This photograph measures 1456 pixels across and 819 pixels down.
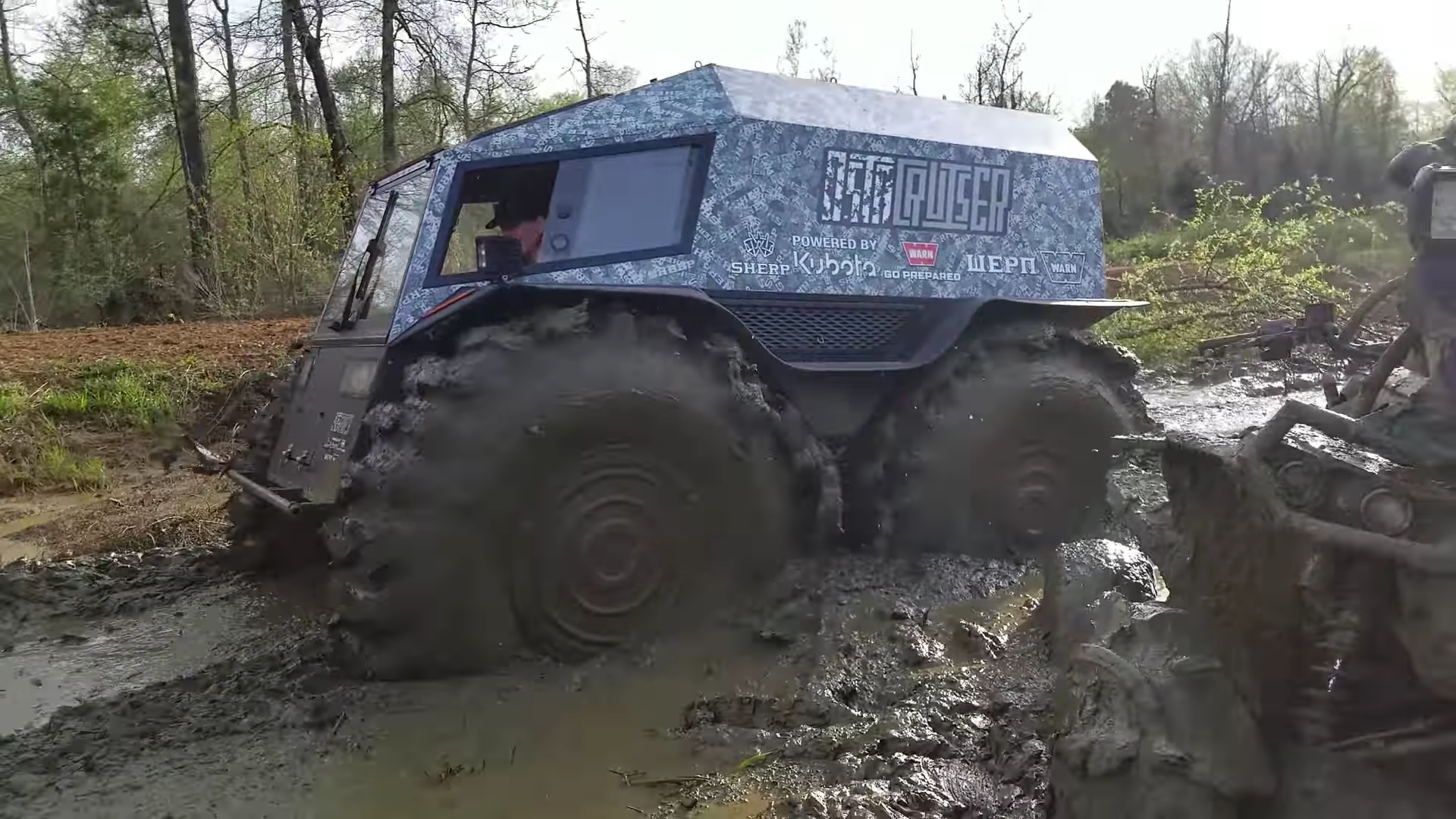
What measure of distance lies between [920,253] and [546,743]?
305cm

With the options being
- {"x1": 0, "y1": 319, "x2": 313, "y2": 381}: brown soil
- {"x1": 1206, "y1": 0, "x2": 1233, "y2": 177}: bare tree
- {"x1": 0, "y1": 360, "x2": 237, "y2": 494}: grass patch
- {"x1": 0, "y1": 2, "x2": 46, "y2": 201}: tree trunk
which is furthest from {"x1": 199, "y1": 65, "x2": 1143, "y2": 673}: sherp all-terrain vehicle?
{"x1": 1206, "y1": 0, "x2": 1233, "y2": 177}: bare tree

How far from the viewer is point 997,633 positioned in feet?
14.0

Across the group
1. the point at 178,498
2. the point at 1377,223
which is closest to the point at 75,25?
the point at 178,498

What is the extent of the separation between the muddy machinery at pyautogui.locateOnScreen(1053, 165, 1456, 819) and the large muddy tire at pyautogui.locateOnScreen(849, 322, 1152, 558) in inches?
98.0

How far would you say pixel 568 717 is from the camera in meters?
3.58

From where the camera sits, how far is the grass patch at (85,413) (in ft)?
24.4

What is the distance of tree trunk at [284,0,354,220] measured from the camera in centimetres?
1516

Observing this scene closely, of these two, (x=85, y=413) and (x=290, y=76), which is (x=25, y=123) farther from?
(x=85, y=413)

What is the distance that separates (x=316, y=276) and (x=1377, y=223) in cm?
1679

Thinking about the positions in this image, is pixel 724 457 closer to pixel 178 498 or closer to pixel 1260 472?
pixel 1260 472

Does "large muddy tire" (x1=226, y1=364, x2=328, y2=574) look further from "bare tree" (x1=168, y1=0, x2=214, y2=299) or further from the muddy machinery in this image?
"bare tree" (x1=168, y1=0, x2=214, y2=299)

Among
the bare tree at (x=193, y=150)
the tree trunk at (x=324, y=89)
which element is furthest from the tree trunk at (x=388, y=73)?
the bare tree at (x=193, y=150)

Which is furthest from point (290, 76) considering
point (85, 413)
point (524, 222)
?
point (524, 222)

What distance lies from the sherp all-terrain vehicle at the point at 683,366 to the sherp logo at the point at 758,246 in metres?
0.01
